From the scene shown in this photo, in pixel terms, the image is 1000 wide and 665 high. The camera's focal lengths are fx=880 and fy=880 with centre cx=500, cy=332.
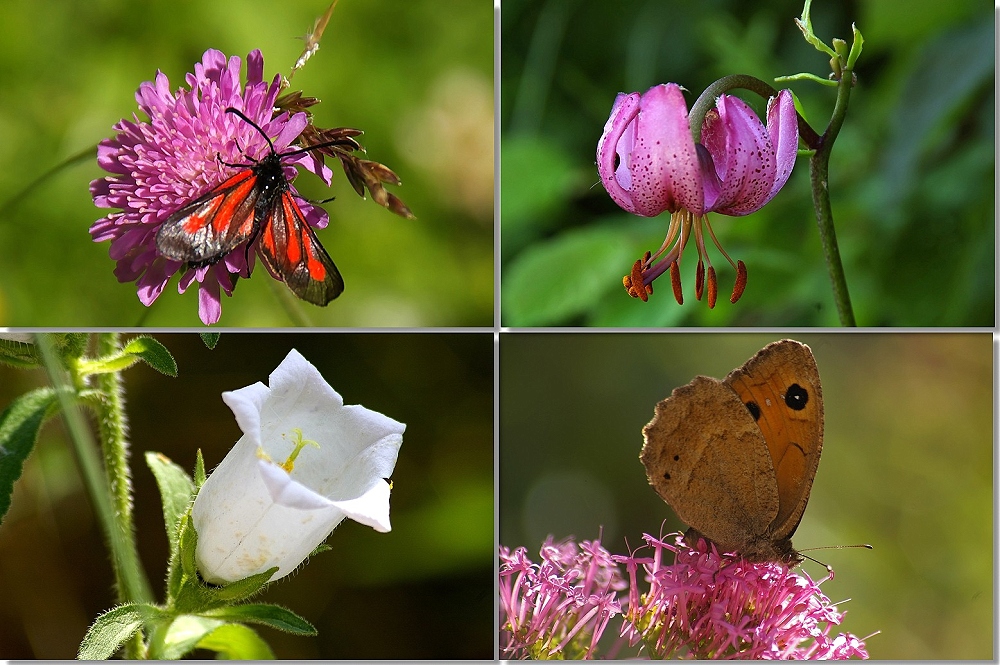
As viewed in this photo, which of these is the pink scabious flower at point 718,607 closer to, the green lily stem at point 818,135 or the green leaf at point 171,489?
the green lily stem at point 818,135

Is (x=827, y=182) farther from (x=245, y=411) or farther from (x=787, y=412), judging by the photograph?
(x=245, y=411)

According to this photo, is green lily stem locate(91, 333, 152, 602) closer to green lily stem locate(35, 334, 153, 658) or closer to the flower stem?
green lily stem locate(35, 334, 153, 658)

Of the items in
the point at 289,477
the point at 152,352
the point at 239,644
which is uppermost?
the point at 152,352

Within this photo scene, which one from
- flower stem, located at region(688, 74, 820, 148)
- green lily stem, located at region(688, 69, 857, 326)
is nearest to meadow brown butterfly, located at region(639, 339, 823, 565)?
green lily stem, located at region(688, 69, 857, 326)

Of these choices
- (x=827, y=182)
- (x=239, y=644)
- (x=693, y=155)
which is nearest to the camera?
(x=693, y=155)

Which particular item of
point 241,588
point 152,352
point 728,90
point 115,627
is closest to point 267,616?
point 241,588

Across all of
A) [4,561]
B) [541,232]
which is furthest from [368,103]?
[4,561]

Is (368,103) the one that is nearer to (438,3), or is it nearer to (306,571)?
(438,3)
